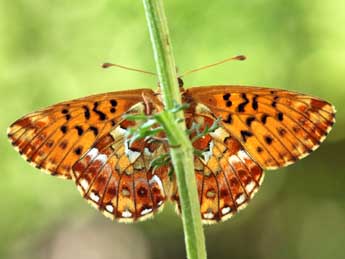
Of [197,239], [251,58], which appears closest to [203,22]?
[251,58]

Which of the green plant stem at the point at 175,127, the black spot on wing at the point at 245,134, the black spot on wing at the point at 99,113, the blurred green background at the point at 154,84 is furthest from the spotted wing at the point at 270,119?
the blurred green background at the point at 154,84

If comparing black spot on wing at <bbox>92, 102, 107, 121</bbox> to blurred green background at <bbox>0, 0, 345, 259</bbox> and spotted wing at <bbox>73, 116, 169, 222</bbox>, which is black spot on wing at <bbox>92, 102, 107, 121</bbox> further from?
blurred green background at <bbox>0, 0, 345, 259</bbox>

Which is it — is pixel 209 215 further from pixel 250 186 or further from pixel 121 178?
pixel 121 178

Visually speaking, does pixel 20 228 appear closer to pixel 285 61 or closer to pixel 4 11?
pixel 4 11

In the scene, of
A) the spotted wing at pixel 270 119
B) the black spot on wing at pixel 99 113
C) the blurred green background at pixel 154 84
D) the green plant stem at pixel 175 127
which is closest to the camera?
the green plant stem at pixel 175 127

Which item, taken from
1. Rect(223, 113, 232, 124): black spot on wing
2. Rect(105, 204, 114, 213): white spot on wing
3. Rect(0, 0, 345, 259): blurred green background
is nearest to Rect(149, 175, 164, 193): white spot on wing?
Rect(105, 204, 114, 213): white spot on wing

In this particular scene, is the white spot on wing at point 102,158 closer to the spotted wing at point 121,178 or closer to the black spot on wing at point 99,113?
the spotted wing at point 121,178

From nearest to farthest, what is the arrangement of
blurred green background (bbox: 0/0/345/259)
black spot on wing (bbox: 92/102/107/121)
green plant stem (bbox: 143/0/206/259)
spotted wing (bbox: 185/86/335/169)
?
green plant stem (bbox: 143/0/206/259) → spotted wing (bbox: 185/86/335/169) → black spot on wing (bbox: 92/102/107/121) → blurred green background (bbox: 0/0/345/259)

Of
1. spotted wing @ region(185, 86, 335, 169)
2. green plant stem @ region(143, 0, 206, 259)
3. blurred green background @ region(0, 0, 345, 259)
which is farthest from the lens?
blurred green background @ region(0, 0, 345, 259)
